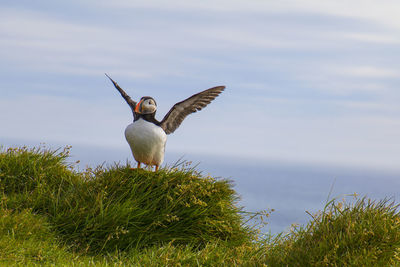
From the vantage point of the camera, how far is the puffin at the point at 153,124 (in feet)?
27.9

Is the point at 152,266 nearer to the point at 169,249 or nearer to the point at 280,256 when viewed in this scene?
the point at 169,249

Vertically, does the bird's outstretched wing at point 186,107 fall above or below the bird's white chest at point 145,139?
above

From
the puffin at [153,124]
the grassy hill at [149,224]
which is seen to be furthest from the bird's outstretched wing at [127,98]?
the grassy hill at [149,224]

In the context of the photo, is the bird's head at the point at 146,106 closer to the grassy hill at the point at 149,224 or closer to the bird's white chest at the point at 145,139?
the bird's white chest at the point at 145,139

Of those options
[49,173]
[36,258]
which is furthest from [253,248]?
[49,173]

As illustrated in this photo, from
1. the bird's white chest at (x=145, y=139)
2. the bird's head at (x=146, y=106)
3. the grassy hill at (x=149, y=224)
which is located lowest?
the grassy hill at (x=149, y=224)

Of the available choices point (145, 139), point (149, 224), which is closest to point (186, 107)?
point (145, 139)

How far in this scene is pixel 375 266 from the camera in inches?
238

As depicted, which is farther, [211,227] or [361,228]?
[211,227]

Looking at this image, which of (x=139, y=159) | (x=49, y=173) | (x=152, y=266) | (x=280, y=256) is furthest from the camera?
(x=49, y=173)

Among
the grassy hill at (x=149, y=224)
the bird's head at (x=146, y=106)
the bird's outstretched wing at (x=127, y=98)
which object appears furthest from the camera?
the bird's outstretched wing at (x=127, y=98)

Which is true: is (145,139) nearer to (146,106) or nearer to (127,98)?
(146,106)

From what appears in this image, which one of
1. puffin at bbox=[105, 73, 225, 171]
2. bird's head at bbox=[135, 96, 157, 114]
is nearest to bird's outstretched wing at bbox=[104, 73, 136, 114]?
puffin at bbox=[105, 73, 225, 171]

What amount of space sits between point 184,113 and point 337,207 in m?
3.72
